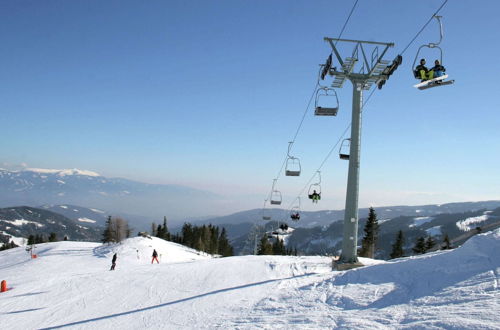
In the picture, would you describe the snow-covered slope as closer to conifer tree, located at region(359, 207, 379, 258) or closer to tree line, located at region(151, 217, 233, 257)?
conifer tree, located at region(359, 207, 379, 258)

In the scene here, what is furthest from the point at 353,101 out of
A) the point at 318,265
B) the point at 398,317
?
the point at 398,317

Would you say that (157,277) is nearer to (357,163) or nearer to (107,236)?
(357,163)

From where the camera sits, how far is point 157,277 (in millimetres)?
20031

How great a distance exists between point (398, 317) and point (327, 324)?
71.2 inches

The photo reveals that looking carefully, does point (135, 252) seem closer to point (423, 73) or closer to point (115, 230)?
point (115, 230)

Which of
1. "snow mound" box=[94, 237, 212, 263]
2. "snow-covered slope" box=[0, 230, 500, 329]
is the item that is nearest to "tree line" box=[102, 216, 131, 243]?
"snow mound" box=[94, 237, 212, 263]

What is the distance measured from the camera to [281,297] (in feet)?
42.4

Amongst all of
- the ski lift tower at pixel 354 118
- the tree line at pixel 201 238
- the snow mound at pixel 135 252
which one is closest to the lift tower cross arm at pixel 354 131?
the ski lift tower at pixel 354 118

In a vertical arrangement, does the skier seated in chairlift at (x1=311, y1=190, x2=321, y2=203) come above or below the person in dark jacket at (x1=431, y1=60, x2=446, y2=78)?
below

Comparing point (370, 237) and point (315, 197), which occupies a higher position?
point (315, 197)

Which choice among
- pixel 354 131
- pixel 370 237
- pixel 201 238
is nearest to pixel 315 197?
pixel 354 131

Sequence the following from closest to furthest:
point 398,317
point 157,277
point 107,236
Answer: point 398,317 → point 157,277 → point 107,236

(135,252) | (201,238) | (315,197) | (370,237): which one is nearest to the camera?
(315,197)

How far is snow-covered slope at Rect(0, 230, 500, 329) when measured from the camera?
9.26m
